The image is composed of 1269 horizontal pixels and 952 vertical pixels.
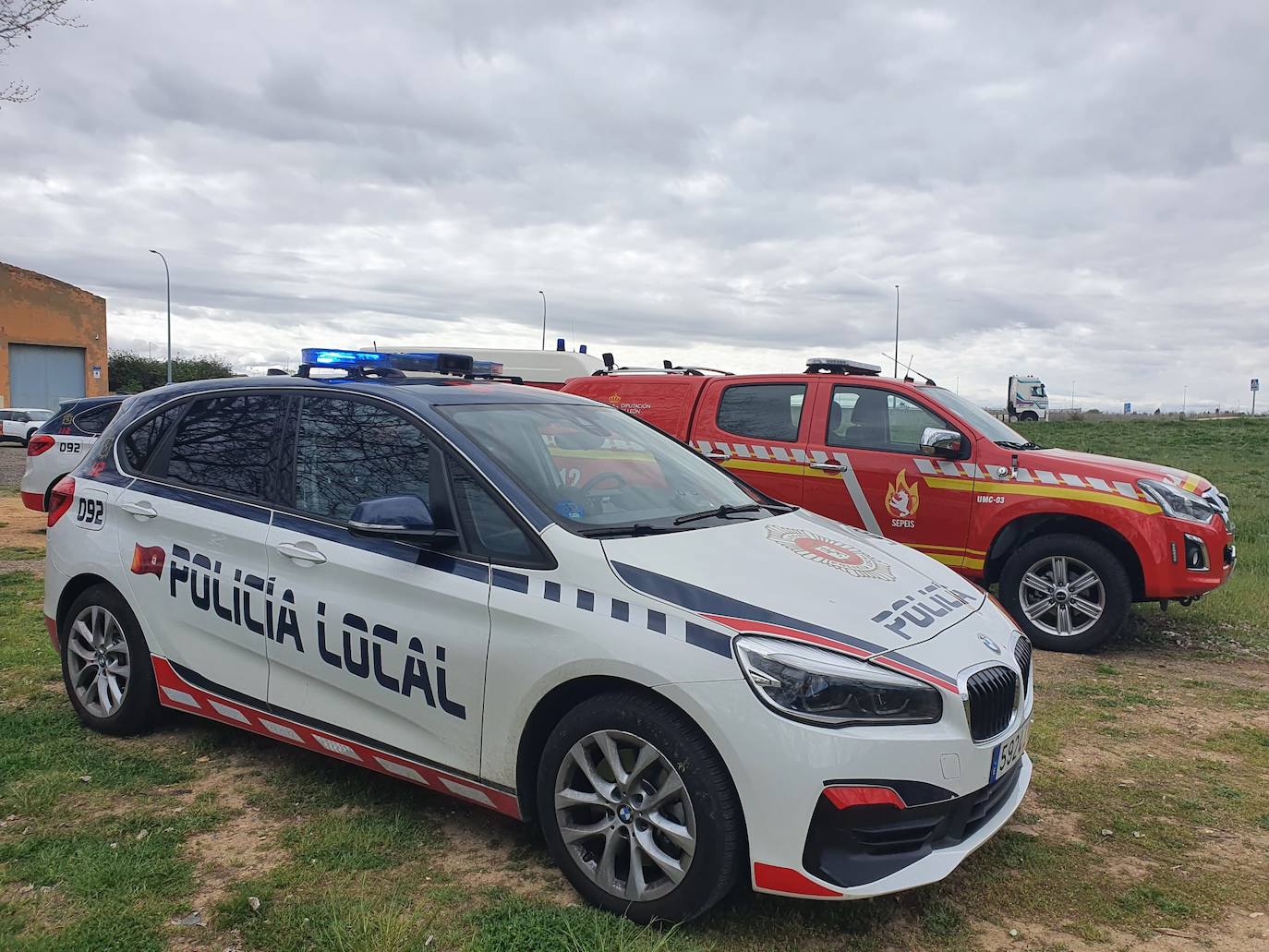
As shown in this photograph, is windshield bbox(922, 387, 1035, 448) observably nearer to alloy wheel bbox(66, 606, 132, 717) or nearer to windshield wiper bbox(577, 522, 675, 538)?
windshield wiper bbox(577, 522, 675, 538)

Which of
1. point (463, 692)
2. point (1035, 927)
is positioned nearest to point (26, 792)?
point (463, 692)

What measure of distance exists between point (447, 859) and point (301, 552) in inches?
47.5

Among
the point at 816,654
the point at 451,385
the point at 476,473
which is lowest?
the point at 816,654

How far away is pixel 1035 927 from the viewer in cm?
300

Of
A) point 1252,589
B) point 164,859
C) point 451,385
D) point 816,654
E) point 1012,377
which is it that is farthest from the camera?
point 1012,377

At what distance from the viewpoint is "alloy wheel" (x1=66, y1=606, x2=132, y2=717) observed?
431cm

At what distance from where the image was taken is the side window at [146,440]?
437 cm

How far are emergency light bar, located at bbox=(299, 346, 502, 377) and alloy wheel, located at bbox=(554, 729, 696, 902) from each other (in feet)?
7.11

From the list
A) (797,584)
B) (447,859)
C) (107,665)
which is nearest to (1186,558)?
(797,584)

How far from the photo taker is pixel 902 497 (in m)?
6.99

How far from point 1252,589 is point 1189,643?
192 centimetres

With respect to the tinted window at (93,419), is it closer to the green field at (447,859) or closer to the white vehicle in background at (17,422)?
the green field at (447,859)

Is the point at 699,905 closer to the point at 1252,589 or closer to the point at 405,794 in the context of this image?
the point at 405,794

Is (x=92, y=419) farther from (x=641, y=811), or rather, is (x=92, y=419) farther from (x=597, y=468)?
(x=641, y=811)
